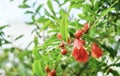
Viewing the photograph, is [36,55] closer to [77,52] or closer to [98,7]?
[77,52]

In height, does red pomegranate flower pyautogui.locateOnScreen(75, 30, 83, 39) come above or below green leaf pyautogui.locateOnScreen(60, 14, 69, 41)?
below

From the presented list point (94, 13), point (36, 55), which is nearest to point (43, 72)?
point (36, 55)

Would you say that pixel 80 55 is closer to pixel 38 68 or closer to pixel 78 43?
pixel 78 43

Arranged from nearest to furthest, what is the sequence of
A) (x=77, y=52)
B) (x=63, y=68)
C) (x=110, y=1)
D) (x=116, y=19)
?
(x=77, y=52) < (x=110, y=1) < (x=116, y=19) < (x=63, y=68)

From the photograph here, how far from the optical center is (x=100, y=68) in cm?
122

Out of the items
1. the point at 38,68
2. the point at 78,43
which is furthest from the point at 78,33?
the point at 38,68

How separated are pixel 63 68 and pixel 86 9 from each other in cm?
57

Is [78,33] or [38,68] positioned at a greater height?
[78,33]

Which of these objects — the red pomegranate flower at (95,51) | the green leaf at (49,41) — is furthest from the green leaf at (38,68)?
the red pomegranate flower at (95,51)

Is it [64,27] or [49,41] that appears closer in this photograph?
[64,27]

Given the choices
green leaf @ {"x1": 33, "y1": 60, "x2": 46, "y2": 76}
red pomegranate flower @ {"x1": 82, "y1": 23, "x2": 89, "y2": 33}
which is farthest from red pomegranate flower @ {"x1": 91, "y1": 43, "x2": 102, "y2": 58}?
green leaf @ {"x1": 33, "y1": 60, "x2": 46, "y2": 76}

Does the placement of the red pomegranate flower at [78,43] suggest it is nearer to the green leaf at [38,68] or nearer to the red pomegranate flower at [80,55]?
the red pomegranate flower at [80,55]

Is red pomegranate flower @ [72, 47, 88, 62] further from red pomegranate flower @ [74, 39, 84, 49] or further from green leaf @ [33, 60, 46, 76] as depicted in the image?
green leaf @ [33, 60, 46, 76]

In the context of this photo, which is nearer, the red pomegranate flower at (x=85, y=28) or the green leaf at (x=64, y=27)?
the green leaf at (x=64, y=27)
